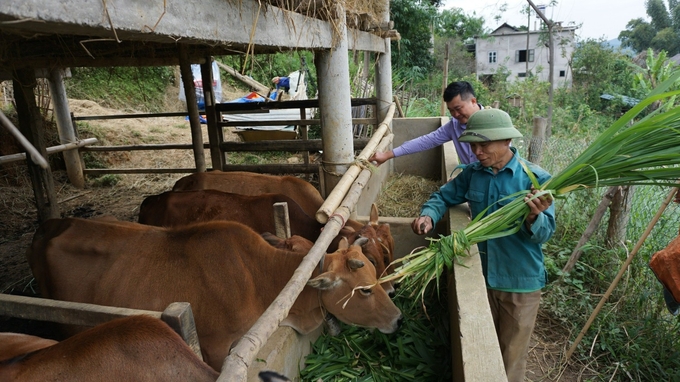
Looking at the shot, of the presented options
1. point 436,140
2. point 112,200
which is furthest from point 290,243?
point 112,200

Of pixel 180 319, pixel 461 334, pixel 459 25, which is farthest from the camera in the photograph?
pixel 459 25

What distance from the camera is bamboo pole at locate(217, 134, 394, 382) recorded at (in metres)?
1.69

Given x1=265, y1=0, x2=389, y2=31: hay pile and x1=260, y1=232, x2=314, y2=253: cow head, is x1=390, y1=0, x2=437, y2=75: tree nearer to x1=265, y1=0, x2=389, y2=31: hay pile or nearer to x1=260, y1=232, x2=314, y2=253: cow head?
x1=265, y1=0, x2=389, y2=31: hay pile

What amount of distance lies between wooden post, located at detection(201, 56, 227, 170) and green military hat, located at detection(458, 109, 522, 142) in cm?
525

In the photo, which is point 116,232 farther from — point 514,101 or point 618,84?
point 618,84

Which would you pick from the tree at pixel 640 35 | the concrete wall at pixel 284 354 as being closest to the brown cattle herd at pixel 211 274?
the concrete wall at pixel 284 354

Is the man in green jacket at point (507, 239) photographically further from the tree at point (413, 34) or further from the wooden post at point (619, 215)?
the tree at point (413, 34)

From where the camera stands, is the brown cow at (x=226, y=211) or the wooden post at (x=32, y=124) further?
the wooden post at (x=32, y=124)

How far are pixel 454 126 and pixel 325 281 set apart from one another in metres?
2.62

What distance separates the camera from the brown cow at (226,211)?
14.0ft

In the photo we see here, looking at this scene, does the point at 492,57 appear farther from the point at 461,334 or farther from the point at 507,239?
the point at 461,334

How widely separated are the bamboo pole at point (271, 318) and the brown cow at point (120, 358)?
33cm

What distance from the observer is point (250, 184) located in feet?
17.5

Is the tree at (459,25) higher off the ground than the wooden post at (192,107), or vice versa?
Answer: the tree at (459,25)
